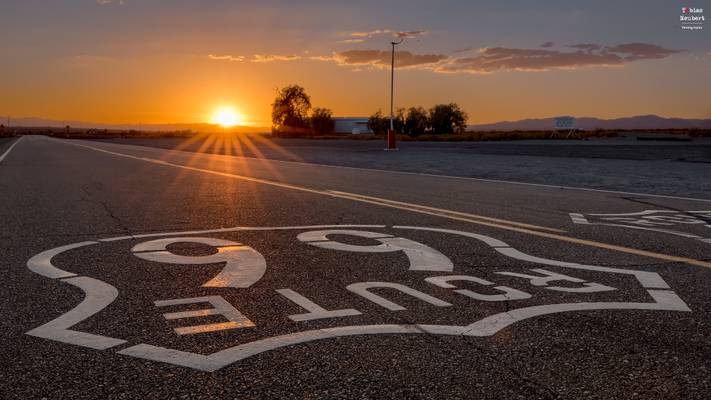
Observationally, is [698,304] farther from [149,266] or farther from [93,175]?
[93,175]

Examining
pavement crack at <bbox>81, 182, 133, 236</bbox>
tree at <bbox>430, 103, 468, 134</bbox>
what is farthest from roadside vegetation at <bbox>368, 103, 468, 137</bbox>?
pavement crack at <bbox>81, 182, 133, 236</bbox>

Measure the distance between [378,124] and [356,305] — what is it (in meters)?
117

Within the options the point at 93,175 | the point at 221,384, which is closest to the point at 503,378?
the point at 221,384

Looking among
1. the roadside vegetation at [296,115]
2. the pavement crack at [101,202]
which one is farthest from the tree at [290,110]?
the pavement crack at [101,202]

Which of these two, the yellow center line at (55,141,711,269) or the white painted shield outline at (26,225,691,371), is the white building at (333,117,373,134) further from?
the white painted shield outline at (26,225,691,371)

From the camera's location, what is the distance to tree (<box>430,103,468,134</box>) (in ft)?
381

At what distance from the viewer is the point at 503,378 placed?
9.74ft

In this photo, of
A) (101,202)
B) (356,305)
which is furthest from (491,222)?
(101,202)

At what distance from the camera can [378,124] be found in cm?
12056

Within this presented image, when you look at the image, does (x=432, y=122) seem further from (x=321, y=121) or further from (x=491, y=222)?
(x=491, y=222)

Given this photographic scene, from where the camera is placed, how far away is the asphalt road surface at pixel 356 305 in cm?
297

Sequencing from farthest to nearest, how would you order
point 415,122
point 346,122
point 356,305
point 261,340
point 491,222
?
1. point 346,122
2. point 415,122
3. point 491,222
4. point 356,305
5. point 261,340

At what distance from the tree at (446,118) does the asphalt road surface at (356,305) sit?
109 meters

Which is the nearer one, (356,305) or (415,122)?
(356,305)
